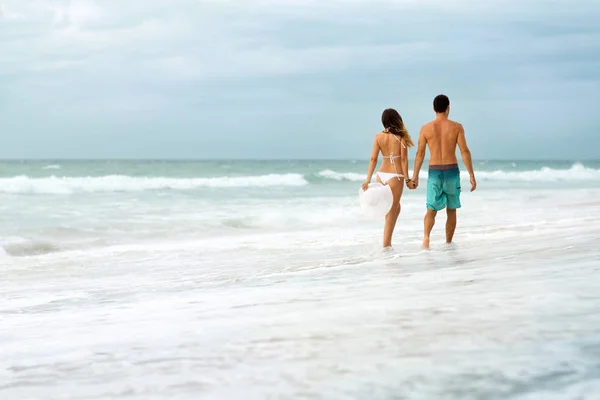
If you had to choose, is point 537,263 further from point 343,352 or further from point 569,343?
point 343,352

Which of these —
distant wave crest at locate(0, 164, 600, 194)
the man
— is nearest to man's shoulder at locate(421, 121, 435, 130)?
the man

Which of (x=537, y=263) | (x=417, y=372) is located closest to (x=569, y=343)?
(x=417, y=372)

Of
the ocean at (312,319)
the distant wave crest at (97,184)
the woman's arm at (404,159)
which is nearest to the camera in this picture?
the ocean at (312,319)

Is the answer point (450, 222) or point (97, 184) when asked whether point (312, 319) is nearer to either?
point (450, 222)

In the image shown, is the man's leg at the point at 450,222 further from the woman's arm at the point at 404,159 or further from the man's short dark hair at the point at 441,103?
the man's short dark hair at the point at 441,103

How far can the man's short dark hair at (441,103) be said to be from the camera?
23.7 feet

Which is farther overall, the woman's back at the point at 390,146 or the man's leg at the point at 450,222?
the man's leg at the point at 450,222

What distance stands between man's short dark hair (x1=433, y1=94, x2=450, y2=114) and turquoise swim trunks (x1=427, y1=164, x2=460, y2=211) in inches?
22.3

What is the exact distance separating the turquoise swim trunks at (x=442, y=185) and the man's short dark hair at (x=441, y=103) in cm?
57

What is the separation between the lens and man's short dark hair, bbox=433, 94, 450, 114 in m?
7.22

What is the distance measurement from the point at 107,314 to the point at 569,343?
2.94m

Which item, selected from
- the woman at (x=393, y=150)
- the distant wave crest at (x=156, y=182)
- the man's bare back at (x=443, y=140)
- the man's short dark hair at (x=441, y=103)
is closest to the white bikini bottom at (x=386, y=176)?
the woman at (x=393, y=150)

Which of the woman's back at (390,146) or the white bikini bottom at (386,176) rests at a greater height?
the woman's back at (390,146)

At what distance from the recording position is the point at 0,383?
332 centimetres
